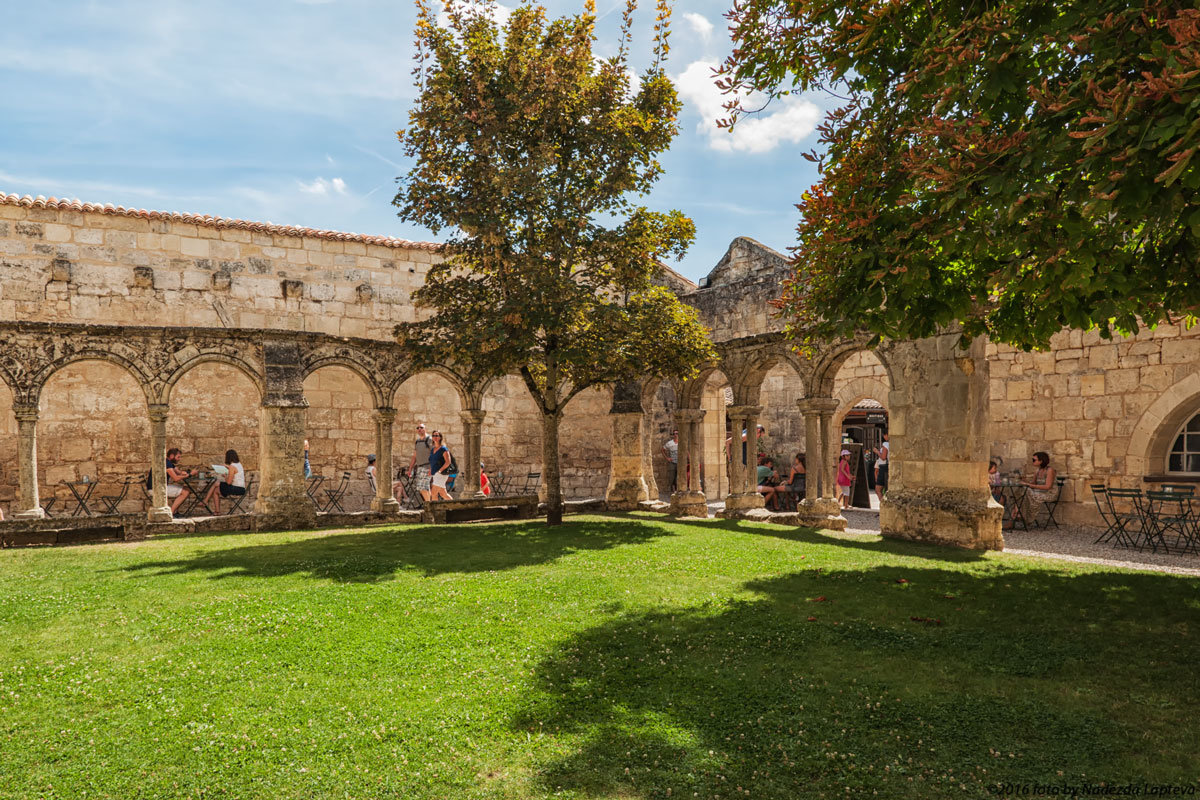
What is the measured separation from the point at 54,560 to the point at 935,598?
8087mm

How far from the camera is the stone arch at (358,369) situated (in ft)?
35.5

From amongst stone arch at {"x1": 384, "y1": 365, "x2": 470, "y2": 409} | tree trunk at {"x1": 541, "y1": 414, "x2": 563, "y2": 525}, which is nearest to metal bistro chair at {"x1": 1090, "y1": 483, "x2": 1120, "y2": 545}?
tree trunk at {"x1": 541, "y1": 414, "x2": 563, "y2": 525}

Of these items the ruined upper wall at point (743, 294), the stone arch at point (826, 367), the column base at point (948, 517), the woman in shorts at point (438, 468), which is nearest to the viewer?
the column base at point (948, 517)

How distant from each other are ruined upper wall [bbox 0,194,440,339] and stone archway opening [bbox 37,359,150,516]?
3.56ft

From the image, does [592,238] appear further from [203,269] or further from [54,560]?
[203,269]

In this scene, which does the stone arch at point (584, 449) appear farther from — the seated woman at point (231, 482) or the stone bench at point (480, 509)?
the seated woman at point (231, 482)

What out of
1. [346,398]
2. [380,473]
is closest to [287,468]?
[380,473]

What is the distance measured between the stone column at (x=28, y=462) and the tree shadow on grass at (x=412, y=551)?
123 inches

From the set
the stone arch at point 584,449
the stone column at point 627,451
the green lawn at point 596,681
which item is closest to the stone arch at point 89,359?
the green lawn at point 596,681

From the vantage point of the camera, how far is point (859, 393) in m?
13.8

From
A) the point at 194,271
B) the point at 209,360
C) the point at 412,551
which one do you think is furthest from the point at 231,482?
the point at 412,551

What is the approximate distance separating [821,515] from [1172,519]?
14.2 ft

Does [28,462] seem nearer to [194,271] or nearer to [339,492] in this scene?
[194,271]

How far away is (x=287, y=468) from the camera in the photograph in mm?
10250
